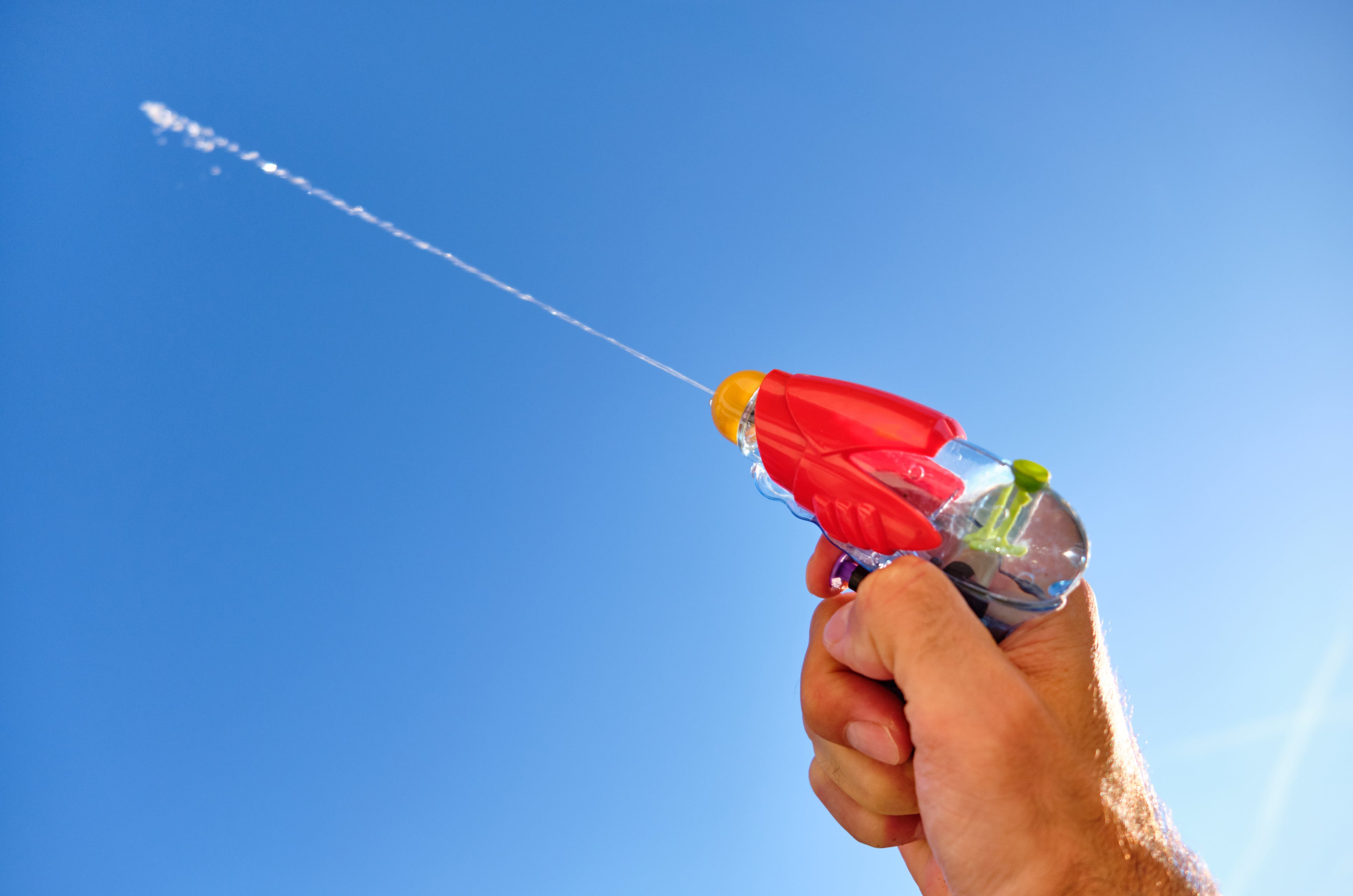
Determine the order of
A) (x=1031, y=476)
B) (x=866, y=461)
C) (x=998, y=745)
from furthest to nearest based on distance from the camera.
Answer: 1. (x=866, y=461)
2. (x=1031, y=476)
3. (x=998, y=745)

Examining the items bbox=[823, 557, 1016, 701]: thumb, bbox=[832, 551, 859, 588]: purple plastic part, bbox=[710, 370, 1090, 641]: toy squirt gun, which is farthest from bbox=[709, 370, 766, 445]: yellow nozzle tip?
bbox=[823, 557, 1016, 701]: thumb

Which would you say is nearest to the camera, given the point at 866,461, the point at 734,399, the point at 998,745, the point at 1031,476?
the point at 998,745

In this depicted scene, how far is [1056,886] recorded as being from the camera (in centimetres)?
140

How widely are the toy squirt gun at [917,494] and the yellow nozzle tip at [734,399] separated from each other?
0.01m

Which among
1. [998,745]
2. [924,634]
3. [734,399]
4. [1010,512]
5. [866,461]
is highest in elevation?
[734,399]

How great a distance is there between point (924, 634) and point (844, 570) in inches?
25.0

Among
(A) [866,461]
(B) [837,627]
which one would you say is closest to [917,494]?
(A) [866,461]

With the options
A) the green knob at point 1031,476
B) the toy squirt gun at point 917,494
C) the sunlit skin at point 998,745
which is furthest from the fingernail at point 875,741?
the green knob at point 1031,476

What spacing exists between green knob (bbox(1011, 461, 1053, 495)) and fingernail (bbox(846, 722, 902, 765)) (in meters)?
0.63

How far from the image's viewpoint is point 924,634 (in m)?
1.49

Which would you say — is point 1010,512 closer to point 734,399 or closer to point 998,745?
point 998,745

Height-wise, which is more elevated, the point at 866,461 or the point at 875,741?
the point at 866,461

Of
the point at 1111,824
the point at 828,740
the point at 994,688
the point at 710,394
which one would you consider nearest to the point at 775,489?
the point at 710,394

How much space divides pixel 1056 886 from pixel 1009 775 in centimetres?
22
